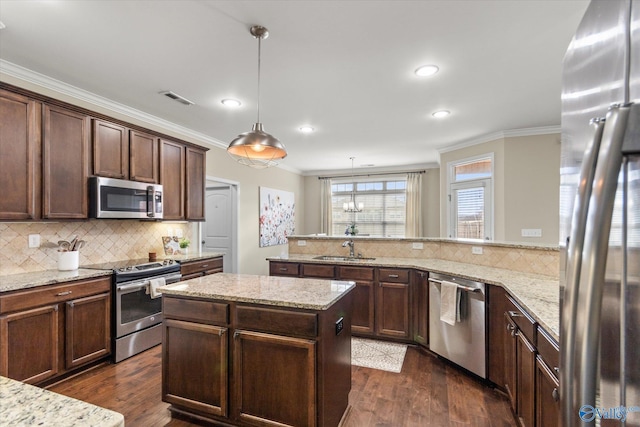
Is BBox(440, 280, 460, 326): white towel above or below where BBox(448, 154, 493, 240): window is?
below

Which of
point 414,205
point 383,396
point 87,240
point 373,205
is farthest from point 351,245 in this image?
point 373,205

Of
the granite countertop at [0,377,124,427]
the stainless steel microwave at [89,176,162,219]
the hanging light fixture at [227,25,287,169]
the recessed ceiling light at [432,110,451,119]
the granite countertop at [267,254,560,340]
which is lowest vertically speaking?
the granite countertop at [267,254,560,340]

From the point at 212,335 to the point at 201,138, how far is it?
Answer: 3.54 meters

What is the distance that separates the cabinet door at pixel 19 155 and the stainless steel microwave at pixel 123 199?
441mm

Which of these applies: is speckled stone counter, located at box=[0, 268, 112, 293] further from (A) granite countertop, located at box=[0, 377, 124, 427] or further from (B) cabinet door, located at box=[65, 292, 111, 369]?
(A) granite countertop, located at box=[0, 377, 124, 427]

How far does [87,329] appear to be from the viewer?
8.97ft

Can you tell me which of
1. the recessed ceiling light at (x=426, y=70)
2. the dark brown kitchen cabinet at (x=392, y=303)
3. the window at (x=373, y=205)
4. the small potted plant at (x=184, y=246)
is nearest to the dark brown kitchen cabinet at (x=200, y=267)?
the small potted plant at (x=184, y=246)

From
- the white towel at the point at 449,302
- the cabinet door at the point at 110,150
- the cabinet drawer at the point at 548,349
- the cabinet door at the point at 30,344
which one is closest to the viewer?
the cabinet drawer at the point at 548,349

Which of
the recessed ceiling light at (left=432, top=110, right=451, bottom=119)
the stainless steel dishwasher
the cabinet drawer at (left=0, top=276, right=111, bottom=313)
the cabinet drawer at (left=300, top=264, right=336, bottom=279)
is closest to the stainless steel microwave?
the cabinet drawer at (left=0, top=276, right=111, bottom=313)

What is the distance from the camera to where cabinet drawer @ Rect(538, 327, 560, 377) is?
1340 millimetres

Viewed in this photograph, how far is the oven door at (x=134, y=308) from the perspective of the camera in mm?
2949

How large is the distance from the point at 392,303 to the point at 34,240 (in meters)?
3.57

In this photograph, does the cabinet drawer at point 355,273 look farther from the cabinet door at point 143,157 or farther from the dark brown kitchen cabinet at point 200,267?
the cabinet door at point 143,157

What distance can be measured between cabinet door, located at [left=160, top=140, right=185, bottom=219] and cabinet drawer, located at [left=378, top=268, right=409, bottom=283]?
2676 millimetres
